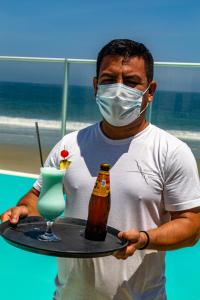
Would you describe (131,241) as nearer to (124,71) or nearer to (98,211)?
(98,211)

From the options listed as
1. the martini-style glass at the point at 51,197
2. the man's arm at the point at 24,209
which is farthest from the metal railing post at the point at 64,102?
the martini-style glass at the point at 51,197

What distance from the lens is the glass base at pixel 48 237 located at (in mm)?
1687

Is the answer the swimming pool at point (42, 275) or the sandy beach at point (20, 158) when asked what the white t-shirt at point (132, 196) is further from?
the sandy beach at point (20, 158)

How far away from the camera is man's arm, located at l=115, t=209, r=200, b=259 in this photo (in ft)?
5.38

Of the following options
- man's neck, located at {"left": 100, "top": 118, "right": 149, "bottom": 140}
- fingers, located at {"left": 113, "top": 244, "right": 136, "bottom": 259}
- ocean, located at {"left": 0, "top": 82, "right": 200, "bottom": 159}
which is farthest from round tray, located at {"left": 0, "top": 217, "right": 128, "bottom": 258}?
ocean, located at {"left": 0, "top": 82, "right": 200, "bottom": 159}

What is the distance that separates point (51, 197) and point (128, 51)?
1.89 feet

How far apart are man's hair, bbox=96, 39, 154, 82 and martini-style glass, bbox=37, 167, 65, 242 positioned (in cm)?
46

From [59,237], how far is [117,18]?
6268 cm

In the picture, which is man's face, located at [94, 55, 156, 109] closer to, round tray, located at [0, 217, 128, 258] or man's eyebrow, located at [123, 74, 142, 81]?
man's eyebrow, located at [123, 74, 142, 81]

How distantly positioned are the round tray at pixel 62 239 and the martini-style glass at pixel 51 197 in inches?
2.4

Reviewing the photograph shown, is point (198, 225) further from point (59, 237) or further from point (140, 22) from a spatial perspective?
point (140, 22)

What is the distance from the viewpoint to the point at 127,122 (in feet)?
6.22

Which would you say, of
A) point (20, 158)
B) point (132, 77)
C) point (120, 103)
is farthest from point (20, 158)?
point (132, 77)

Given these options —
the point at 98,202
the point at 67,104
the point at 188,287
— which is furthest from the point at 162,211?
the point at 67,104
